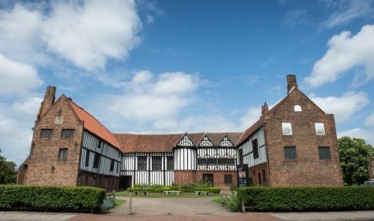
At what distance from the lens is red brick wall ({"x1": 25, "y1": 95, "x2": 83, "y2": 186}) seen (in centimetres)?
2406

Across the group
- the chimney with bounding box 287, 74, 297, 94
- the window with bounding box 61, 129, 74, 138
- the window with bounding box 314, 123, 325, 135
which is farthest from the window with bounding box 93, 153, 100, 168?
the window with bounding box 314, 123, 325, 135

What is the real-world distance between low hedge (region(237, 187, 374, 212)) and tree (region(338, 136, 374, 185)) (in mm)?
33664

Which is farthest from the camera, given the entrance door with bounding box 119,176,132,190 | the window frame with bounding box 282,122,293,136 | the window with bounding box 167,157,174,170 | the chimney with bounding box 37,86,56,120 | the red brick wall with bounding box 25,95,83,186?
the entrance door with bounding box 119,176,132,190

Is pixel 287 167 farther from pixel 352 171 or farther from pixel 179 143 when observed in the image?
pixel 352 171

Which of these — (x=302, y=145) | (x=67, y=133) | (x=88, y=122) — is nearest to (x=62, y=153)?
(x=67, y=133)

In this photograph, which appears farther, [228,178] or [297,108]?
[228,178]

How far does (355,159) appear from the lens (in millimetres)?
43938

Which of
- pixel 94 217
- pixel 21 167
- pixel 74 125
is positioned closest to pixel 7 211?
pixel 94 217

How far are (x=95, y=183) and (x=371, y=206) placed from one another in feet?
79.2

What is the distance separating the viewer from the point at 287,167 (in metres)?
23.4

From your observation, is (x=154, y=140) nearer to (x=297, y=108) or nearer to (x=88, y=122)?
(x=88, y=122)

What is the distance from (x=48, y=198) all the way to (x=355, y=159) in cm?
4586

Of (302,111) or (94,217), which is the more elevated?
(302,111)

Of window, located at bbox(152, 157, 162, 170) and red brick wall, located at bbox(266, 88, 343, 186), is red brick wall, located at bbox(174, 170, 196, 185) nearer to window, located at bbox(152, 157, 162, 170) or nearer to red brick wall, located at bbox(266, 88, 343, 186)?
window, located at bbox(152, 157, 162, 170)
